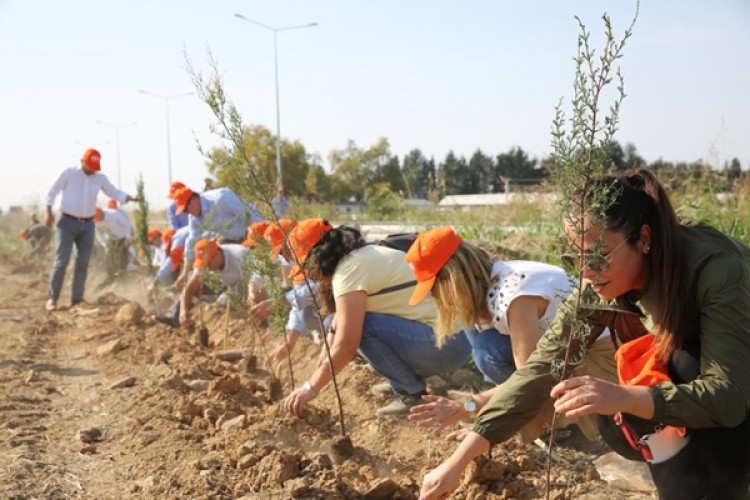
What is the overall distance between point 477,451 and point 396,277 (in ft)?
6.33

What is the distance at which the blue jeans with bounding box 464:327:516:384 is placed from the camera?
150 inches

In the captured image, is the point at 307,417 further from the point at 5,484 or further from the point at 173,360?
the point at 173,360

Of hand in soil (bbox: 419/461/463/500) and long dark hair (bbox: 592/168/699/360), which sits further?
hand in soil (bbox: 419/461/463/500)

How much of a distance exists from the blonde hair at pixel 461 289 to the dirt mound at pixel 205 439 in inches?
24.0

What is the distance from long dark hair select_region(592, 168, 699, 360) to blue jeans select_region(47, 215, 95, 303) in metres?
8.49

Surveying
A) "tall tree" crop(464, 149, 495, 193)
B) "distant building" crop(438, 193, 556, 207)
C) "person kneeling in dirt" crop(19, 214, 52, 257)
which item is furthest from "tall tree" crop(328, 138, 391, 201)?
"distant building" crop(438, 193, 556, 207)

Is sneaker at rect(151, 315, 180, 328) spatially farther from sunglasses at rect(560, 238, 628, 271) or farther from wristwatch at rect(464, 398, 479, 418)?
sunglasses at rect(560, 238, 628, 271)

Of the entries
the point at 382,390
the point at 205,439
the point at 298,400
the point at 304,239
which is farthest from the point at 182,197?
the point at 298,400

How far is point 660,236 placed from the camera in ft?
7.21

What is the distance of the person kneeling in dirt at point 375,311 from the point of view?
4.09m

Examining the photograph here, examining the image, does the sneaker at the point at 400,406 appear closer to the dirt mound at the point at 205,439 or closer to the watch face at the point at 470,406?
the dirt mound at the point at 205,439

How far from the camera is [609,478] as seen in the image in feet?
10.5

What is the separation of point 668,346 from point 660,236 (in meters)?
0.35

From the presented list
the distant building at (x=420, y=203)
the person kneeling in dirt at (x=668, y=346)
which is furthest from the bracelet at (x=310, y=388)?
the distant building at (x=420, y=203)
